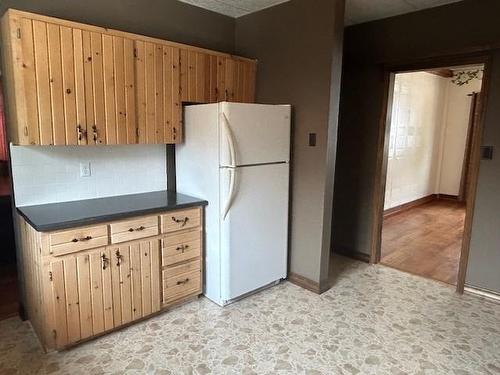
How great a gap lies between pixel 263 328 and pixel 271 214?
947 mm

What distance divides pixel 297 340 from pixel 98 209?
5.50ft

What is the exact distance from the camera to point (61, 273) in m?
2.10

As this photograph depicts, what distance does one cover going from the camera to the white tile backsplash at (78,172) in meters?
2.41

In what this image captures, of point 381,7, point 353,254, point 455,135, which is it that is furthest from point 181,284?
point 455,135

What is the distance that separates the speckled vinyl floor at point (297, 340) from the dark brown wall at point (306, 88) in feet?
1.75

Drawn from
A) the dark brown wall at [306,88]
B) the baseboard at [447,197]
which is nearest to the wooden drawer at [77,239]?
the dark brown wall at [306,88]

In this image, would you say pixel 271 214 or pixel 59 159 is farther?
pixel 271 214

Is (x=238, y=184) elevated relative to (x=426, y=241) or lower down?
elevated

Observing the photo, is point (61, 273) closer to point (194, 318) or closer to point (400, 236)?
point (194, 318)

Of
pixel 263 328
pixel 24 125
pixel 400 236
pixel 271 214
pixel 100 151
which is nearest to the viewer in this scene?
pixel 24 125

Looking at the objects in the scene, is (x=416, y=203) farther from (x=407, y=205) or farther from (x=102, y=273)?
(x=102, y=273)

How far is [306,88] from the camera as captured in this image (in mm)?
2959

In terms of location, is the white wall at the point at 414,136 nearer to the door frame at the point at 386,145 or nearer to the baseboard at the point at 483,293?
the door frame at the point at 386,145

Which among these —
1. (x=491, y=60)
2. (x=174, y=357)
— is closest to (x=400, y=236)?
(x=491, y=60)
